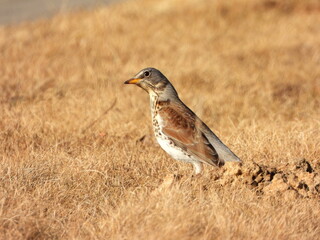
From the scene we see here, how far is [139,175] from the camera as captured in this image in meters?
6.36

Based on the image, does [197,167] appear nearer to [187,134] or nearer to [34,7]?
[187,134]

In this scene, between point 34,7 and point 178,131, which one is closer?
point 178,131

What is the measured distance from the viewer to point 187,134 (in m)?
6.46

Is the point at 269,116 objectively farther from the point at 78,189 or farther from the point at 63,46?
the point at 63,46

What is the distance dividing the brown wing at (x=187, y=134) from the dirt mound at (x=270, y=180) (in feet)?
0.78

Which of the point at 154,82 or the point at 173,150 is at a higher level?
the point at 154,82

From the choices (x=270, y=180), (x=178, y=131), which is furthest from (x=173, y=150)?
(x=270, y=180)

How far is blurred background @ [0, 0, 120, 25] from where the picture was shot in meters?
16.8

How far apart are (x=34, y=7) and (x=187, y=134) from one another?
42.8ft

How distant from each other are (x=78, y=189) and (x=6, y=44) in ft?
24.3

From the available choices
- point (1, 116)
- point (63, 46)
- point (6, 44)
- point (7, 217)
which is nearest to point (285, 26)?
point (63, 46)

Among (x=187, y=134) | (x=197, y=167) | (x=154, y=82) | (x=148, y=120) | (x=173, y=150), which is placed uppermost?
(x=154, y=82)

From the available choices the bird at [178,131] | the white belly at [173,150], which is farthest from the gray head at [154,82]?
the white belly at [173,150]

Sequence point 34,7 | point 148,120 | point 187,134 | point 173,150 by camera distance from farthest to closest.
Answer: point 34,7 < point 148,120 < point 187,134 < point 173,150
